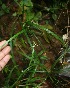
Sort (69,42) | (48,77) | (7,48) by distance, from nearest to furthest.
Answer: (7,48) → (48,77) → (69,42)

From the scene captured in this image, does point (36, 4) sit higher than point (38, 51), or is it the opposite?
point (36, 4)

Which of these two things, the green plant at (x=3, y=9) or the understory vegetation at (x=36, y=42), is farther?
the green plant at (x=3, y=9)

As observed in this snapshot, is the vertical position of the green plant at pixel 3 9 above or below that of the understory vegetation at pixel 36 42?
above

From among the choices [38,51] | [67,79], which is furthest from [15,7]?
[67,79]

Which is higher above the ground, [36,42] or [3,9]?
[3,9]

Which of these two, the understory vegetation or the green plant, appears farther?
the green plant

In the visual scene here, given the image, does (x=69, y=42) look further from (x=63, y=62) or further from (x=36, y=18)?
(x=36, y=18)

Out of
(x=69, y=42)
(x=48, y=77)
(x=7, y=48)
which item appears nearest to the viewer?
A: (x=7, y=48)

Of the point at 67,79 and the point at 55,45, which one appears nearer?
the point at 67,79
